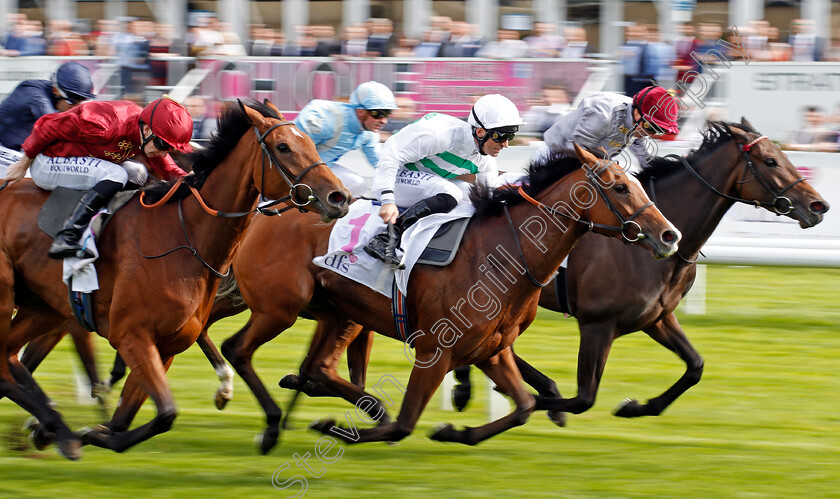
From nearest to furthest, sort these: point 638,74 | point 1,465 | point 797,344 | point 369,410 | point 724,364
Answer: point 1,465 → point 369,410 → point 724,364 → point 797,344 → point 638,74

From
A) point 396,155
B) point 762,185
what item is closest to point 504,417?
point 396,155

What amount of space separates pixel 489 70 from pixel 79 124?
241 inches

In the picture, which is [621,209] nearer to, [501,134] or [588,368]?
[501,134]

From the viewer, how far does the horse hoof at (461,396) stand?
668cm

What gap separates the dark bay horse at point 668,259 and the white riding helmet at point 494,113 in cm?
100

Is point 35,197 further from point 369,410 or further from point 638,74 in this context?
point 638,74

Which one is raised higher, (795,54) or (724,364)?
(795,54)

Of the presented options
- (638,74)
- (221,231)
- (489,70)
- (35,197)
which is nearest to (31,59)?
(489,70)

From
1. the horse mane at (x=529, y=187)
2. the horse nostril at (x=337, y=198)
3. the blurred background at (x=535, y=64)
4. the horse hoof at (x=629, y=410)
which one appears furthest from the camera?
the blurred background at (x=535, y=64)

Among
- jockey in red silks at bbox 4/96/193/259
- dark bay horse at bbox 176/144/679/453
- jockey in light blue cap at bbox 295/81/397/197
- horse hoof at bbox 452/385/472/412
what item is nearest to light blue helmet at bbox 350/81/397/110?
jockey in light blue cap at bbox 295/81/397/197

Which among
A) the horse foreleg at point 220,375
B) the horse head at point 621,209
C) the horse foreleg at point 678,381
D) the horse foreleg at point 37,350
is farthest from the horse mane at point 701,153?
the horse foreleg at point 37,350

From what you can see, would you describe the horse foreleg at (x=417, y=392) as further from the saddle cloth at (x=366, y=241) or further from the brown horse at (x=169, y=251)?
the brown horse at (x=169, y=251)

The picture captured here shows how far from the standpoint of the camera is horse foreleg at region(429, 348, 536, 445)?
558 centimetres

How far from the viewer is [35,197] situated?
5699 millimetres
